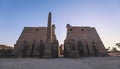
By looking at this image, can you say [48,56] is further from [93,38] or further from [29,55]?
[93,38]

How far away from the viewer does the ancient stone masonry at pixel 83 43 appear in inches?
1064

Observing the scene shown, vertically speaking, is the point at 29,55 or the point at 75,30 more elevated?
the point at 75,30

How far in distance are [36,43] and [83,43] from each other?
821cm

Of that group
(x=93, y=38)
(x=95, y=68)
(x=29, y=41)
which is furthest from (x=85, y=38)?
(x=95, y=68)

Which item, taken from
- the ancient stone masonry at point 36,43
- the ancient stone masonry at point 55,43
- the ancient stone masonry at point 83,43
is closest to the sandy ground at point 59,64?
the ancient stone masonry at point 55,43

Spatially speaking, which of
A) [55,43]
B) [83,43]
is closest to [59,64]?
[55,43]

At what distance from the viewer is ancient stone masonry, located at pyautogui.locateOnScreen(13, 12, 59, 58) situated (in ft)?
81.4

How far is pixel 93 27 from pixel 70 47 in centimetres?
870

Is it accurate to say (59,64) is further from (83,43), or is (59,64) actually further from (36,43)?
(36,43)

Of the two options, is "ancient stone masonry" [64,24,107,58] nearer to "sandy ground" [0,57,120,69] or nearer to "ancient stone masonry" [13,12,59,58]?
"ancient stone masonry" [13,12,59,58]

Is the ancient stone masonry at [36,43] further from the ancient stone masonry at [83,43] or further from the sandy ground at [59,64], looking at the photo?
the sandy ground at [59,64]

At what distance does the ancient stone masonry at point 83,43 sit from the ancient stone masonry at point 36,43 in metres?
2.40

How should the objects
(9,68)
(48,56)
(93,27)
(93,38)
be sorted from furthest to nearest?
1. (93,27)
2. (93,38)
3. (48,56)
4. (9,68)

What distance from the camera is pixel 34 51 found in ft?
90.4
